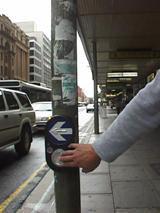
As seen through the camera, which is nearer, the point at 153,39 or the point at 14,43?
the point at 153,39

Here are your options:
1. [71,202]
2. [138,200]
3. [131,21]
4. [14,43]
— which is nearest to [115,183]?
[138,200]

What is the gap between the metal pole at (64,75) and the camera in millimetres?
3523

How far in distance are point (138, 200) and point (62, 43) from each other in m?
3.43

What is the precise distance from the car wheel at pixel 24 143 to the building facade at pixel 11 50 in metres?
84.4

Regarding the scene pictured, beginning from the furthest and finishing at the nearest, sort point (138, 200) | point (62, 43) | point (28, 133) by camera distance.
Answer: point (28, 133)
point (138, 200)
point (62, 43)

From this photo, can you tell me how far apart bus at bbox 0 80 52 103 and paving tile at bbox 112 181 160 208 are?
50.3 ft

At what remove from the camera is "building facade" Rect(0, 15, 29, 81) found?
10094 cm

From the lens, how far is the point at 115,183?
24.6 feet

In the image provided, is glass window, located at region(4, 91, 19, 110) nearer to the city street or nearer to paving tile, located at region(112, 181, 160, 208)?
the city street

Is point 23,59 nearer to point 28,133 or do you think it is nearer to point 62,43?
point 28,133

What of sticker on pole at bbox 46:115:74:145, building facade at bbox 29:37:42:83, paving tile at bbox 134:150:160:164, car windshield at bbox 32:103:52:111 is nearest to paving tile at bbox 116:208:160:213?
sticker on pole at bbox 46:115:74:145

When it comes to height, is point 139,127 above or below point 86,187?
above

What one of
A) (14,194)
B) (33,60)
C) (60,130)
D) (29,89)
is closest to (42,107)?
(29,89)

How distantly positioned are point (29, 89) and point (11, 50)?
8308 cm
